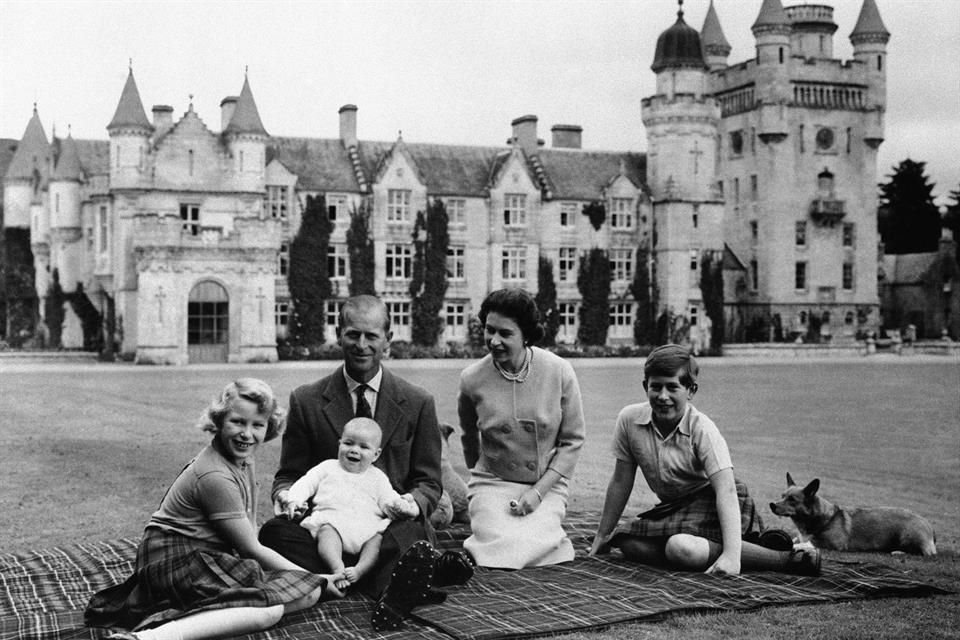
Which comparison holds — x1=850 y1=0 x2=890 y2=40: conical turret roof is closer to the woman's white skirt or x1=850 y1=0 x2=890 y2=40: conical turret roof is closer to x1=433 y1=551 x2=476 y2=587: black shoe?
the woman's white skirt

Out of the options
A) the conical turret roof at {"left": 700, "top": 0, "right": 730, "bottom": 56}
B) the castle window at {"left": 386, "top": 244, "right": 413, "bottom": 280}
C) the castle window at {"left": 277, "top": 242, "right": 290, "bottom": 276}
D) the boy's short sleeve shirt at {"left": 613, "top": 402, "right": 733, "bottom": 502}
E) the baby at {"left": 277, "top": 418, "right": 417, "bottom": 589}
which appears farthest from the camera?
the conical turret roof at {"left": 700, "top": 0, "right": 730, "bottom": 56}

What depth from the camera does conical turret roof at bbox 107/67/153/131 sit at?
4412cm

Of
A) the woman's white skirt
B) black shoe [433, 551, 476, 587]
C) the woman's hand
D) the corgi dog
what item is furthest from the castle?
black shoe [433, 551, 476, 587]

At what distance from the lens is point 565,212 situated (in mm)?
52250

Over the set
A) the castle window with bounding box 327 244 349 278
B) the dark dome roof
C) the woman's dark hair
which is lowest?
the woman's dark hair

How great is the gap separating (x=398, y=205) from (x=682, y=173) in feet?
42.9

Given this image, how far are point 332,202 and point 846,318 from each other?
2962 centimetres

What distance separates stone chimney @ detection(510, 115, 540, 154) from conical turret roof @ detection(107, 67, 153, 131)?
1692 centimetres

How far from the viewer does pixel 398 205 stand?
49.2m

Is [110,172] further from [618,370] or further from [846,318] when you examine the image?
[846,318]

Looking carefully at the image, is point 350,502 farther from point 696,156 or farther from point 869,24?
point 869,24

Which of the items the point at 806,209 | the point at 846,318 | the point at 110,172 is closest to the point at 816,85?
the point at 806,209

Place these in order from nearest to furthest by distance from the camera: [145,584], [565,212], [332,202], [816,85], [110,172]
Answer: [145,584]
[110,172]
[332,202]
[565,212]
[816,85]

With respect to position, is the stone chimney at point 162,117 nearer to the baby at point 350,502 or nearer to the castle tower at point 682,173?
the castle tower at point 682,173
